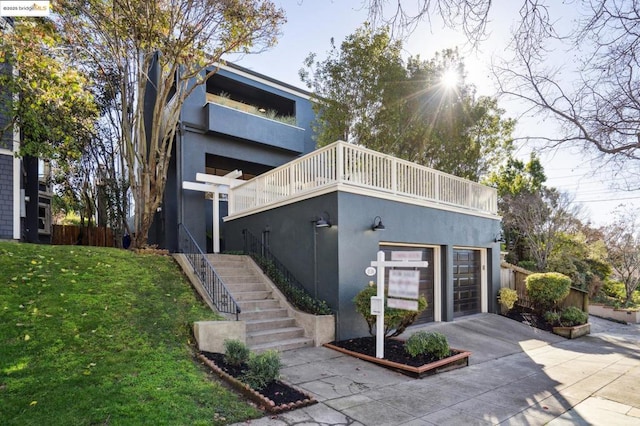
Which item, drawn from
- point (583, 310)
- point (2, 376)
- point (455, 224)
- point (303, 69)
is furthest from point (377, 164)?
point (583, 310)

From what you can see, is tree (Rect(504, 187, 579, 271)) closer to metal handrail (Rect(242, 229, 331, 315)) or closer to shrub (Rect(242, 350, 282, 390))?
metal handrail (Rect(242, 229, 331, 315))

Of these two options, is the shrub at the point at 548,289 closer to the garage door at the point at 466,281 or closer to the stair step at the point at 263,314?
the garage door at the point at 466,281

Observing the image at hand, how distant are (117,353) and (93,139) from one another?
466 inches

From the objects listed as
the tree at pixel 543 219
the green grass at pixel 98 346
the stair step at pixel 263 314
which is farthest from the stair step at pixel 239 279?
the tree at pixel 543 219

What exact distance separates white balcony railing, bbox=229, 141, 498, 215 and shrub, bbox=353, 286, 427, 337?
2.32 metres

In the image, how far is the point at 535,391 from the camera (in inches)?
204

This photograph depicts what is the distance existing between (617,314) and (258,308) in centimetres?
1375

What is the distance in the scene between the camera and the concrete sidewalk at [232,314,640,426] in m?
4.18

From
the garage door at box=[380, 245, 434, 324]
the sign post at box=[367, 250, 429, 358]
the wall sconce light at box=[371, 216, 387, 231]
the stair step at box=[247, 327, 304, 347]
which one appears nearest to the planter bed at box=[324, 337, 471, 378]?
the sign post at box=[367, 250, 429, 358]

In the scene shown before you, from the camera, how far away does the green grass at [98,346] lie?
12.3ft

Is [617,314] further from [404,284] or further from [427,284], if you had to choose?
[404,284]

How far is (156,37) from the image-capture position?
8.15m

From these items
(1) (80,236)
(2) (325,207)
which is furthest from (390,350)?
(1) (80,236)

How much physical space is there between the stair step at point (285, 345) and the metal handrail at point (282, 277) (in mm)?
624
